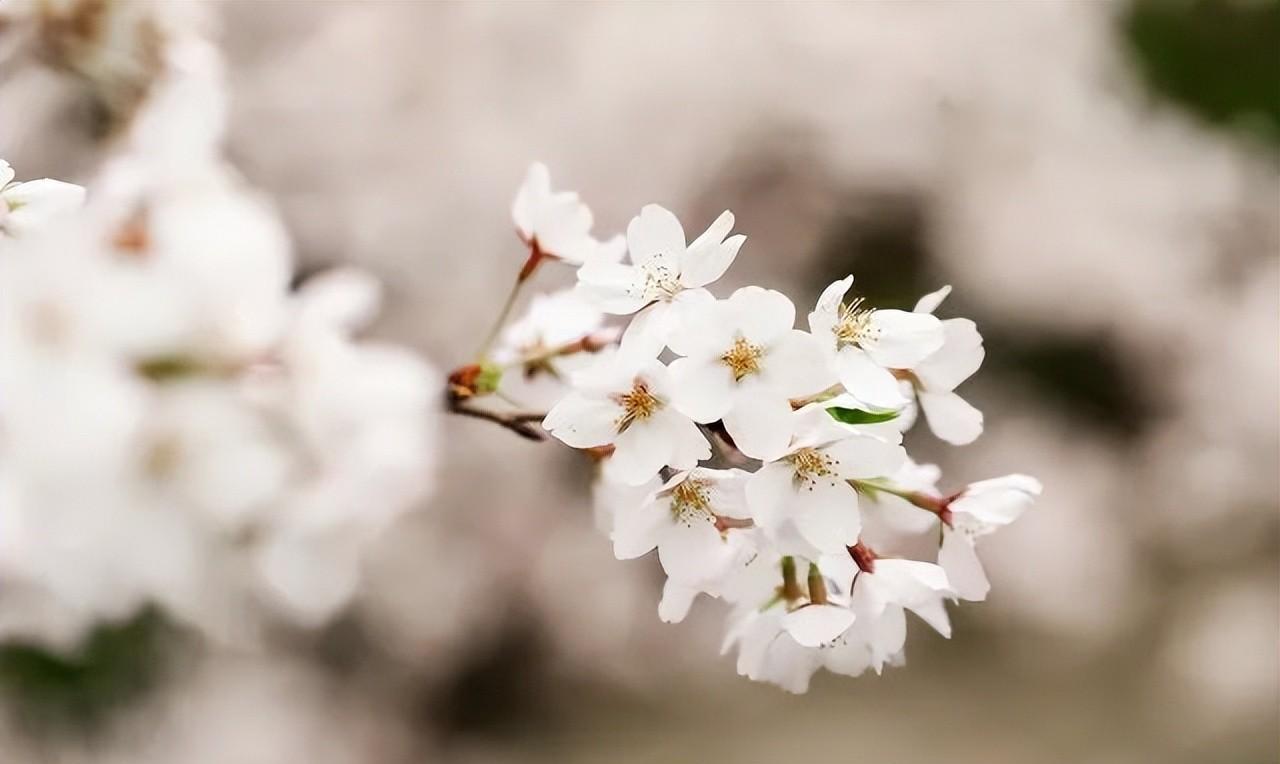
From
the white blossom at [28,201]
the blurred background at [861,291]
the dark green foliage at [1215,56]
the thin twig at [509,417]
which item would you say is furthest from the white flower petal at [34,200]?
the dark green foliage at [1215,56]

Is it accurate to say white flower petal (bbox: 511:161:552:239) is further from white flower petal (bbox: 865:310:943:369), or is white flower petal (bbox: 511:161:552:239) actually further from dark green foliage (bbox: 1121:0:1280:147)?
dark green foliage (bbox: 1121:0:1280:147)

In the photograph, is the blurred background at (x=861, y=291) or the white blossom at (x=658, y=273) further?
the blurred background at (x=861, y=291)

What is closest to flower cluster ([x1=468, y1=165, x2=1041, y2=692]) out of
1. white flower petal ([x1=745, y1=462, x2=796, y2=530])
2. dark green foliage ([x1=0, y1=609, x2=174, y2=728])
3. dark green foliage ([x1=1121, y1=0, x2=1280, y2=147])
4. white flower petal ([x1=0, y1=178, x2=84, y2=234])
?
white flower petal ([x1=745, y1=462, x2=796, y2=530])

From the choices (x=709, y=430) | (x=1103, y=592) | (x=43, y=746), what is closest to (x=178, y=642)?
(x=43, y=746)

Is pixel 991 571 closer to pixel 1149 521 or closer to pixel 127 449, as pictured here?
pixel 1149 521

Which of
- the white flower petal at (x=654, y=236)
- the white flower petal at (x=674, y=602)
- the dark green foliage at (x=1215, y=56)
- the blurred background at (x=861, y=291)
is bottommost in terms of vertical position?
the white flower petal at (x=674, y=602)

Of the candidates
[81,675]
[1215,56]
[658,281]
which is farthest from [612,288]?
[1215,56]

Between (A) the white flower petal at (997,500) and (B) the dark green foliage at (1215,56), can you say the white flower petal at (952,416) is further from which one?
(B) the dark green foliage at (1215,56)

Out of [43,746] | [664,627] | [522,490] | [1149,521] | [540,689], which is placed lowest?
[43,746]

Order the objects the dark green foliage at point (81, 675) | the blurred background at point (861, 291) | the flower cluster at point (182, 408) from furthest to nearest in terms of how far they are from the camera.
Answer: the blurred background at point (861, 291) → the dark green foliage at point (81, 675) → the flower cluster at point (182, 408)
